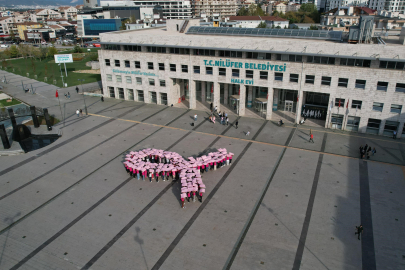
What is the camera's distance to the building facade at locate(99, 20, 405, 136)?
40.8 meters

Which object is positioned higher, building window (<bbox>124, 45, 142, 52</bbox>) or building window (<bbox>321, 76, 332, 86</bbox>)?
building window (<bbox>124, 45, 142, 52</bbox>)

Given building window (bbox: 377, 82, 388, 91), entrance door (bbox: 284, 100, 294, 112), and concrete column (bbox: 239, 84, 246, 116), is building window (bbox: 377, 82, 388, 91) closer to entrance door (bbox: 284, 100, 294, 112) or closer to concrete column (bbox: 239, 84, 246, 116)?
entrance door (bbox: 284, 100, 294, 112)

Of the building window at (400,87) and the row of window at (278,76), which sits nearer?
the building window at (400,87)

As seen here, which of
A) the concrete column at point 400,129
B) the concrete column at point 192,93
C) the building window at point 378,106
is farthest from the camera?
the concrete column at point 192,93

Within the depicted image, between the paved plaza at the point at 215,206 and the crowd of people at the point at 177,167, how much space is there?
1.07 metres

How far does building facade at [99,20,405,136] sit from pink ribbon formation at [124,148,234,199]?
58.1 feet

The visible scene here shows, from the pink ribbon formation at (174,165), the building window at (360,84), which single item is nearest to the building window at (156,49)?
the pink ribbon formation at (174,165)

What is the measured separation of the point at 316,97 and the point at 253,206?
93.3 feet

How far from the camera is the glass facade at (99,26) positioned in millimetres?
170750

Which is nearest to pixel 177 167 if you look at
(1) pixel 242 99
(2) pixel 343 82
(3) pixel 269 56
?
(1) pixel 242 99

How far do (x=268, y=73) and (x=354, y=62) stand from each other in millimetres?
11506

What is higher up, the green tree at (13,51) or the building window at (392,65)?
the building window at (392,65)

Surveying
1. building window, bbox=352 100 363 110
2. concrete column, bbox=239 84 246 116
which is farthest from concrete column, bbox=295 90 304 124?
concrete column, bbox=239 84 246 116

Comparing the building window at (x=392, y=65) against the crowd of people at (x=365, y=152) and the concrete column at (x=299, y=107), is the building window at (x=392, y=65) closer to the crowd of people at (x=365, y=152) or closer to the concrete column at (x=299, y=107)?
the concrete column at (x=299, y=107)
